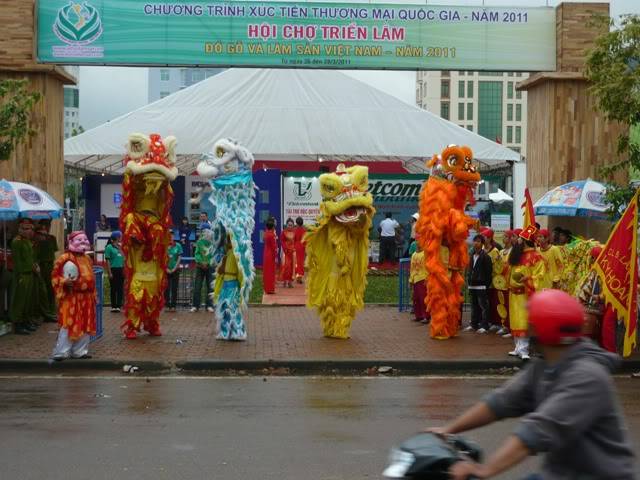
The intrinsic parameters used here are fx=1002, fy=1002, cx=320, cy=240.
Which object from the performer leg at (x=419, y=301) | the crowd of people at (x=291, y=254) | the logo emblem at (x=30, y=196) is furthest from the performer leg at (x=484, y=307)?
the crowd of people at (x=291, y=254)

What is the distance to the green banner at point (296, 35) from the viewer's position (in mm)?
18797

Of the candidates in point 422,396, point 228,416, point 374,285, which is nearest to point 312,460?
point 228,416

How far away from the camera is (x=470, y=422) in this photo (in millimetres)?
4395

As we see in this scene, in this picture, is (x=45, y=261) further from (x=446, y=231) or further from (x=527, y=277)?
(x=527, y=277)

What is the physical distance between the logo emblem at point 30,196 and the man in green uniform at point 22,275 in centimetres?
32

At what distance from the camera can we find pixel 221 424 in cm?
952

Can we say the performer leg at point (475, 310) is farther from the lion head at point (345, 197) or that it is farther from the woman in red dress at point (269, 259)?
the woman in red dress at point (269, 259)

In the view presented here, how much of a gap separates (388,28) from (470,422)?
15.7 metres

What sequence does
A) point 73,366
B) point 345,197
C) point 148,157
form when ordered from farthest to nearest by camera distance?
point 148,157, point 345,197, point 73,366

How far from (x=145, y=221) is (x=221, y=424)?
20.4 ft

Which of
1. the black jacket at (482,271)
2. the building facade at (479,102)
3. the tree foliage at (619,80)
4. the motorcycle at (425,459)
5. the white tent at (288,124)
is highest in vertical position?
the building facade at (479,102)

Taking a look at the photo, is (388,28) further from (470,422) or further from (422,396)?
(470,422)

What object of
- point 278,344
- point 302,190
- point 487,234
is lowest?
point 278,344

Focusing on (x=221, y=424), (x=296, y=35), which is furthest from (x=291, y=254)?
(x=221, y=424)
